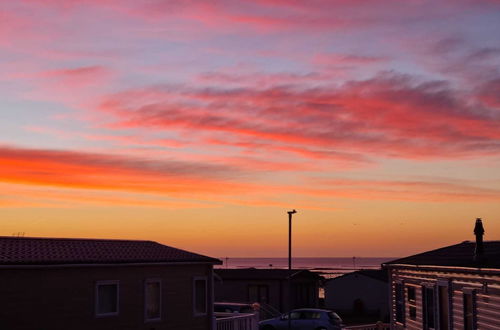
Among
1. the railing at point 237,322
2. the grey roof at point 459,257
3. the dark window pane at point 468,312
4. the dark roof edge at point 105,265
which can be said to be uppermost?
the grey roof at point 459,257

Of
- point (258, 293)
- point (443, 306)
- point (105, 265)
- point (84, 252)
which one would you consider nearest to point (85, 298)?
point (105, 265)

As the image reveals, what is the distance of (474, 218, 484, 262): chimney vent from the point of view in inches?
930

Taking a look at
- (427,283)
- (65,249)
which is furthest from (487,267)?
(65,249)

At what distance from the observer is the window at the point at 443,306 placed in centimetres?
2478

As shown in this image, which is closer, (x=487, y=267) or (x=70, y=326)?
(x=487, y=267)

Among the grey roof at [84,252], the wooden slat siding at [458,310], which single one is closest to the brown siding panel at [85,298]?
the grey roof at [84,252]

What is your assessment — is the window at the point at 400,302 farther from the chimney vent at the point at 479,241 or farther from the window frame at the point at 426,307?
the chimney vent at the point at 479,241

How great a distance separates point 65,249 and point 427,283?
13192 mm

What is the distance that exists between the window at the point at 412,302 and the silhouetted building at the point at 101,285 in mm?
8446

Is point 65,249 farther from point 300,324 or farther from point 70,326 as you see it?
point 300,324

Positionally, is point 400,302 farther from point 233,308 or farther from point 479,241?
point 233,308

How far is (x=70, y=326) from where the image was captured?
2564 cm

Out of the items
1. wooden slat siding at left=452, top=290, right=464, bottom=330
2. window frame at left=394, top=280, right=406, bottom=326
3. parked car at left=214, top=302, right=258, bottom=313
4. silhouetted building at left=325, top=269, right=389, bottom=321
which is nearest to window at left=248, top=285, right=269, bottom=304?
parked car at left=214, top=302, right=258, bottom=313

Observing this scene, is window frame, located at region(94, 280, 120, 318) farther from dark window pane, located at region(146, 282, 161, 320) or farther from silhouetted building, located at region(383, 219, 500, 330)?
silhouetted building, located at region(383, 219, 500, 330)
